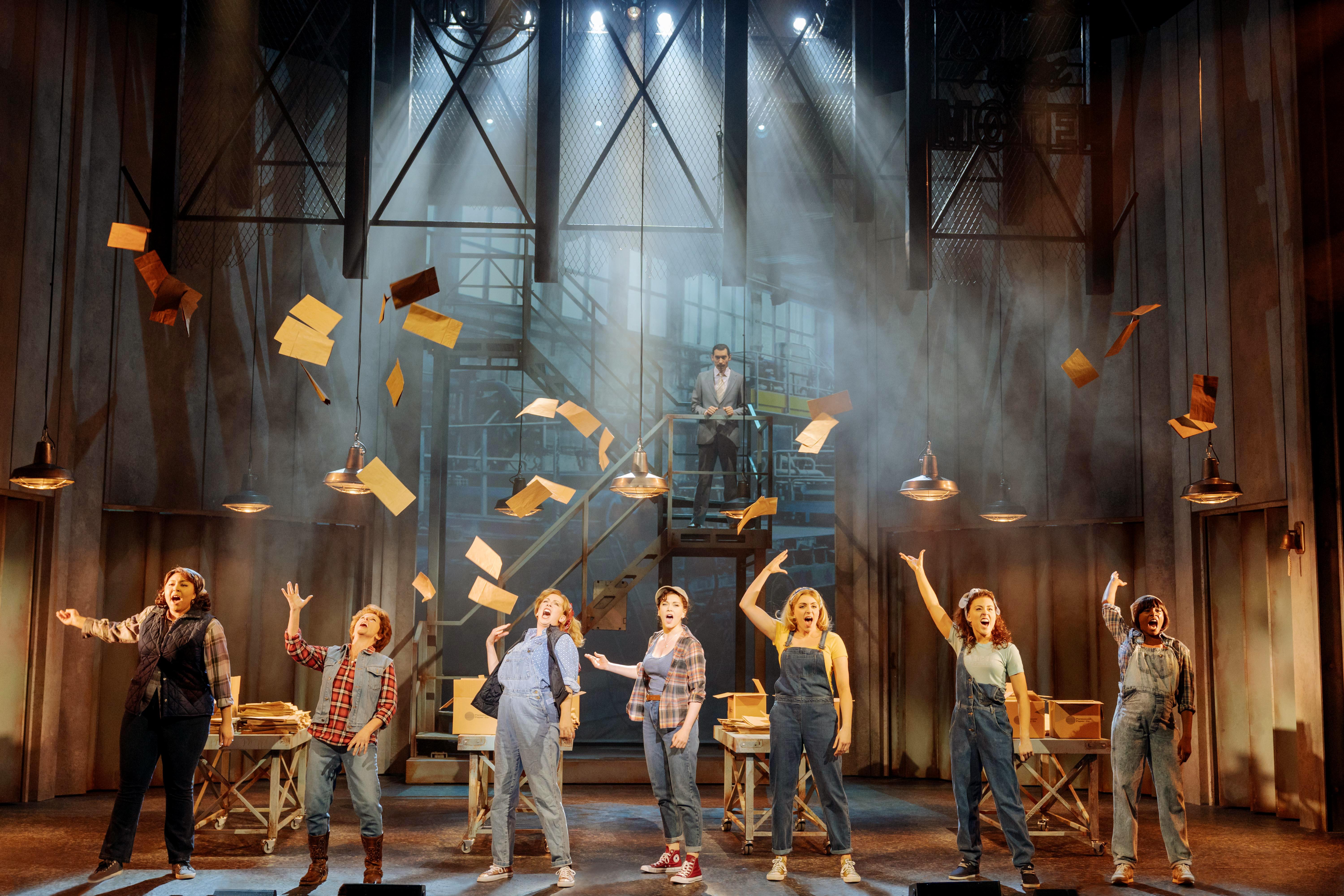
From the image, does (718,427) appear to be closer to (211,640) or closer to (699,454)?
(699,454)

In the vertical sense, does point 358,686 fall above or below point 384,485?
below

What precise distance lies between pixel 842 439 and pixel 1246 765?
4.61m

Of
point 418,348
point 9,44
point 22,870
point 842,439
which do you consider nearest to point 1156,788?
point 842,439

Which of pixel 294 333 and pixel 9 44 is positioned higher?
pixel 9 44

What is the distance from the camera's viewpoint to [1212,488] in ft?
22.9

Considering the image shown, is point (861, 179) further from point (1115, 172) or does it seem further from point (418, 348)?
point (418, 348)

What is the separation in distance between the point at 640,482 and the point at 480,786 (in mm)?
2296

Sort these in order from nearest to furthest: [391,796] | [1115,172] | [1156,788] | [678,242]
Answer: [1156,788], [391,796], [1115,172], [678,242]

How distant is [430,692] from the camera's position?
408 inches

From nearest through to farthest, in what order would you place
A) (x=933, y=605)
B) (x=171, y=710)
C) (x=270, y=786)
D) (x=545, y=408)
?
1. (x=171, y=710)
2. (x=933, y=605)
3. (x=270, y=786)
4. (x=545, y=408)

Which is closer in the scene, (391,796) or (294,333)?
(294,333)

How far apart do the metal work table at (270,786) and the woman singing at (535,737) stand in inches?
53.7

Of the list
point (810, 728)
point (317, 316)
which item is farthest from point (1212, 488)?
point (317, 316)

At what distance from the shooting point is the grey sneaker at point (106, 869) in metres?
5.76
